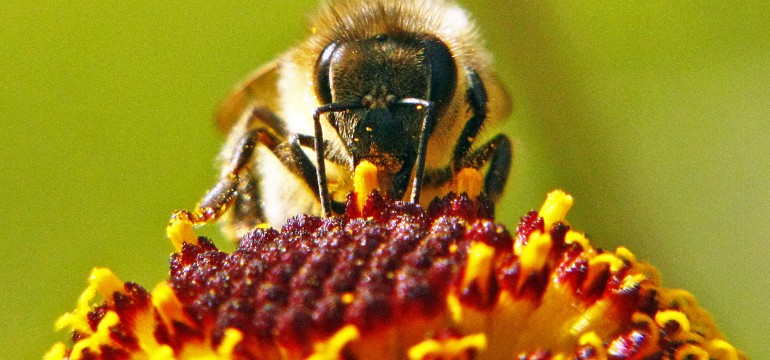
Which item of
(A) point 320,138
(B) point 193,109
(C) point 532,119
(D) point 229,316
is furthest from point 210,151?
(D) point 229,316

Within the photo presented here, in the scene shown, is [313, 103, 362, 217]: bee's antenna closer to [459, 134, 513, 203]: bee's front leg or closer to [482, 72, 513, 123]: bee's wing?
[459, 134, 513, 203]: bee's front leg

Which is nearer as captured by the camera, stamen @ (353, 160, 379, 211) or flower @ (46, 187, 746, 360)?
flower @ (46, 187, 746, 360)

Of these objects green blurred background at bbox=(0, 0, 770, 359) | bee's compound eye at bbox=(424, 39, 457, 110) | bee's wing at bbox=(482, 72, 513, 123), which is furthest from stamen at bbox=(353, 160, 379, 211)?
green blurred background at bbox=(0, 0, 770, 359)

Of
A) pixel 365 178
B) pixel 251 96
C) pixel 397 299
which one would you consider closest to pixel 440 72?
pixel 365 178

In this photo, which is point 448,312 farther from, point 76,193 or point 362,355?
point 76,193

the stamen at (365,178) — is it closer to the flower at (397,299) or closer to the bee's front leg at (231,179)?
the flower at (397,299)

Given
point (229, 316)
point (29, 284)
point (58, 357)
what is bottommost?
point (229, 316)

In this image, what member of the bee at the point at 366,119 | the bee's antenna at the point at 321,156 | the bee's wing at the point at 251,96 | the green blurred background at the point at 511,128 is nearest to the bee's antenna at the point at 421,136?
the bee at the point at 366,119
